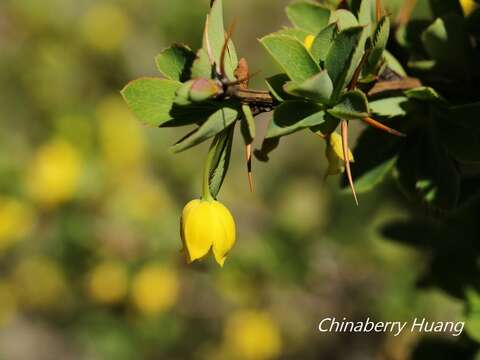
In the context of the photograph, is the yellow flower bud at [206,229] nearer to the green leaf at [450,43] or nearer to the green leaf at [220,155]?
the green leaf at [220,155]

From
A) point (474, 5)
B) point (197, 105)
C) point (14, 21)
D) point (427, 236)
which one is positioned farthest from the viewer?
point (14, 21)

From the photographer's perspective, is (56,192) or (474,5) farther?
(56,192)

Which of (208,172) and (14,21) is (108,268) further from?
(14,21)

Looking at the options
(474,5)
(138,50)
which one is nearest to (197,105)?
(474,5)

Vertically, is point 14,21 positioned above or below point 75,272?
above

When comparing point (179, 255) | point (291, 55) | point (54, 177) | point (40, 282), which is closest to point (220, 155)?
point (291, 55)

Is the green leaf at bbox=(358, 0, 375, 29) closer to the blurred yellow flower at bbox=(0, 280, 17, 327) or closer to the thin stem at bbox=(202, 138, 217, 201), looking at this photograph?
the thin stem at bbox=(202, 138, 217, 201)

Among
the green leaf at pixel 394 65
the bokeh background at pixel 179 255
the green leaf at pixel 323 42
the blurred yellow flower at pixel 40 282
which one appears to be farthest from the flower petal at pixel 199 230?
the blurred yellow flower at pixel 40 282
